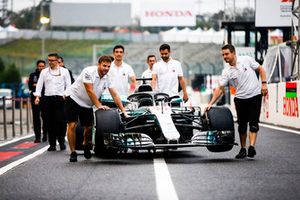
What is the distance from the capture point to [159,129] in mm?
11383

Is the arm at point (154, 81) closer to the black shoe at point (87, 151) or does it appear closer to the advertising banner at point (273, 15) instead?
the black shoe at point (87, 151)

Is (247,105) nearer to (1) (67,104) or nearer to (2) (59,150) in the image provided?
(1) (67,104)

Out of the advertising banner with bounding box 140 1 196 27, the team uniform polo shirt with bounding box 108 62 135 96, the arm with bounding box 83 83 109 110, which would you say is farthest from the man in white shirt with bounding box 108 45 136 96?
the advertising banner with bounding box 140 1 196 27

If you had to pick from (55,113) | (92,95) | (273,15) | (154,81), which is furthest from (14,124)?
(273,15)

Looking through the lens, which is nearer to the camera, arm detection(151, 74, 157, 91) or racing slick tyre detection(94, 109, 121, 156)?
racing slick tyre detection(94, 109, 121, 156)

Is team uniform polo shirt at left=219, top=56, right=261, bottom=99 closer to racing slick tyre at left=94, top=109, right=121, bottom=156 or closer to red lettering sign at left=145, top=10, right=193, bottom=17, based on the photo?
racing slick tyre at left=94, top=109, right=121, bottom=156

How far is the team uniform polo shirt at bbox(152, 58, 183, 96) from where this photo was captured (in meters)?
14.1

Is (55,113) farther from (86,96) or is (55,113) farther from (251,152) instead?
(251,152)

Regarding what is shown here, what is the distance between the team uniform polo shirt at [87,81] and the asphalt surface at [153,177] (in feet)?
2.80

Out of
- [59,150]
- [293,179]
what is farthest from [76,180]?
[59,150]

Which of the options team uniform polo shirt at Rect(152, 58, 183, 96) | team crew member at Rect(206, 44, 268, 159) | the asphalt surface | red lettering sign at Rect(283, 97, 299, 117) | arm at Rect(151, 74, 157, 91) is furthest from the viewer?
red lettering sign at Rect(283, 97, 299, 117)

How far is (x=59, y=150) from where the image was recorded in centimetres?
1434

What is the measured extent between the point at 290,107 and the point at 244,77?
9.12 metres

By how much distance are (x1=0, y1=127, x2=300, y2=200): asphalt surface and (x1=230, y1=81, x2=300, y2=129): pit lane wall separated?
7.13m
